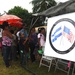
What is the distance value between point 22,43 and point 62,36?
3572mm

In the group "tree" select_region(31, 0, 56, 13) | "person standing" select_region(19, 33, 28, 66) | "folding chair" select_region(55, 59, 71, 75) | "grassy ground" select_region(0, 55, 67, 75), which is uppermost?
"tree" select_region(31, 0, 56, 13)

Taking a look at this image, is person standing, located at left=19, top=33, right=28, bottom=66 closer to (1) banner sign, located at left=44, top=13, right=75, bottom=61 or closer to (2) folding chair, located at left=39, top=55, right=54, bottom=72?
(2) folding chair, located at left=39, top=55, right=54, bottom=72

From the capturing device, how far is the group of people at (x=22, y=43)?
985cm

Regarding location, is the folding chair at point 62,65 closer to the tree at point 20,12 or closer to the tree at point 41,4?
the tree at point 20,12

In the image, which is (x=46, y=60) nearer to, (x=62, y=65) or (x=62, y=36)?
(x=62, y=65)

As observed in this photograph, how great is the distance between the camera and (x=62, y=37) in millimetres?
6938

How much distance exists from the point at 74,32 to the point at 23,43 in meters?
3.85

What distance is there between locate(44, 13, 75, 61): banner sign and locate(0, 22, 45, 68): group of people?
2.10m

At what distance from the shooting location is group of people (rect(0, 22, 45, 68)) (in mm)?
9852

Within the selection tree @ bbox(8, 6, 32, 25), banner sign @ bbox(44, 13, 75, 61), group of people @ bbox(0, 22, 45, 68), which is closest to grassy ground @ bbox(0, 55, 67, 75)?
group of people @ bbox(0, 22, 45, 68)

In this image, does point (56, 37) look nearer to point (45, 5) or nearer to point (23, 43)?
point (23, 43)

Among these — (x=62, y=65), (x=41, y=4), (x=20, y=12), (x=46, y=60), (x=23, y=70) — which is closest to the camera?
(x=62, y=65)

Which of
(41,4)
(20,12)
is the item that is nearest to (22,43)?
(20,12)

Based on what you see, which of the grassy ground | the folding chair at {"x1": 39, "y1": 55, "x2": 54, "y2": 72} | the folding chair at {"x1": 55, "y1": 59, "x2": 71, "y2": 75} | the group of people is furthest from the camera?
the group of people
